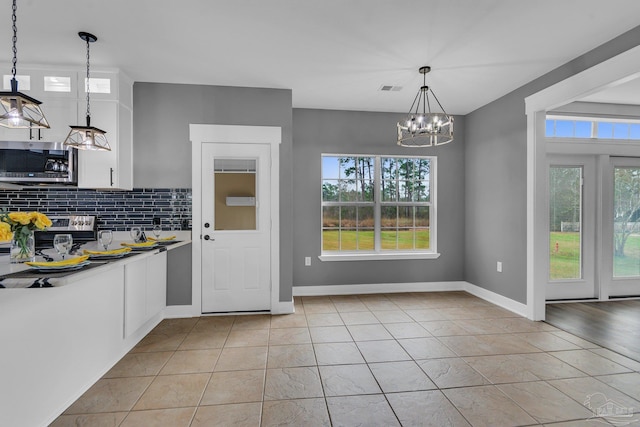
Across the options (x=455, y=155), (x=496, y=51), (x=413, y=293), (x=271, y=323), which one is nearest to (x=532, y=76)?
(x=496, y=51)

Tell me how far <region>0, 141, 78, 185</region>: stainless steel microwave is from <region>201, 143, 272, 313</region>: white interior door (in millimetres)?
1286

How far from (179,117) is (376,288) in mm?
3498

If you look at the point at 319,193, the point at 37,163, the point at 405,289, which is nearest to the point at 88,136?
the point at 37,163

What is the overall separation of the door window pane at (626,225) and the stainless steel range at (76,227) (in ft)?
21.5

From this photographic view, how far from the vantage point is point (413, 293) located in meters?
4.74

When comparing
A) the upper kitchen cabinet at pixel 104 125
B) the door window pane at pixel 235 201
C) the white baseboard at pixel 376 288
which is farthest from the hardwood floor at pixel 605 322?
the upper kitchen cabinet at pixel 104 125

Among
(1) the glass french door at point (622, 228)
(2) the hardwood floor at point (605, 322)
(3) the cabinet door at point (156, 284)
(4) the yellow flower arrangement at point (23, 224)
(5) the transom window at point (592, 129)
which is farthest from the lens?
(1) the glass french door at point (622, 228)

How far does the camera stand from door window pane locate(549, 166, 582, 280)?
13.8ft

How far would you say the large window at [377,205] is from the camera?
4801mm

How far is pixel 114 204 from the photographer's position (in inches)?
140

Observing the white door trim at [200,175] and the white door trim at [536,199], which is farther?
the white door trim at [200,175]

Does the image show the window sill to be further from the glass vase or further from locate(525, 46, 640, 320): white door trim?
the glass vase

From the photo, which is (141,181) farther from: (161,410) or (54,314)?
(161,410)

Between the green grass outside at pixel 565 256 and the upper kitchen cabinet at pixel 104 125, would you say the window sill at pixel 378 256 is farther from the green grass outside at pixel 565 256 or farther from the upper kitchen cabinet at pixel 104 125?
the upper kitchen cabinet at pixel 104 125
